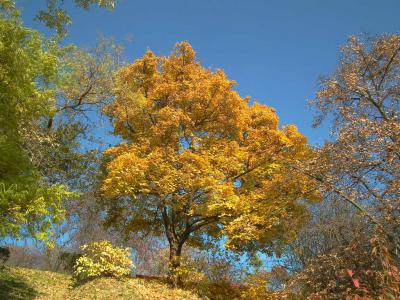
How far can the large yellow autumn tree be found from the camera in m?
15.6

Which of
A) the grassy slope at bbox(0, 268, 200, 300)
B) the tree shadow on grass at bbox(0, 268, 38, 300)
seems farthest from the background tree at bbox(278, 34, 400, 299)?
the tree shadow on grass at bbox(0, 268, 38, 300)

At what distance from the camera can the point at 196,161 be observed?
52.8 feet

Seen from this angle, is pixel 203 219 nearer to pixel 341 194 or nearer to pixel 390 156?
pixel 341 194

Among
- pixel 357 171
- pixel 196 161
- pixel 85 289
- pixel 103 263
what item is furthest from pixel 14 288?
pixel 357 171

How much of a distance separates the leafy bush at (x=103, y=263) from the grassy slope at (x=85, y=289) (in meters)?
0.37

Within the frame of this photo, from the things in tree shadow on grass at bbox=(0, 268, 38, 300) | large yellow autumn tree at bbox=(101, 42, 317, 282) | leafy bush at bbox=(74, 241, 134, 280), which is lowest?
tree shadow on grass at bbox=(0, 268, 38, 300)

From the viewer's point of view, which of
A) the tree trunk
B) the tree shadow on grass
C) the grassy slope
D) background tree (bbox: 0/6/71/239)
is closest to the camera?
background tree (bbox: 0/6/71/239)

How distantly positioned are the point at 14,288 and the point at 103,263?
3.19 meters

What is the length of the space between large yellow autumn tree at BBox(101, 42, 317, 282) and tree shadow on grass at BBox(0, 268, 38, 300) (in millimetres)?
4503

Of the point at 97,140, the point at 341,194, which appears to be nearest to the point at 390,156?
the point at 341,194

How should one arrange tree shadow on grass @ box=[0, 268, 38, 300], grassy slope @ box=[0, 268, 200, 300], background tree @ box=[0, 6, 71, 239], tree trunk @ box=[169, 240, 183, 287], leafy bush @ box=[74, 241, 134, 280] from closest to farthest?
background tree @ box=[0, 6, 71, 239], tree shadow on grass @ box=[0, 268, 38, 300], grassy slope @ box=[0, 268, 200, 300], leafy bush @ box=[74, 241, 134, 280], tree trunk @ box=[169, 240, 183, 287]

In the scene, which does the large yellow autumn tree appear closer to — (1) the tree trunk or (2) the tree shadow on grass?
(1) the tree trunk

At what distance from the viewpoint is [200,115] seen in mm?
18250

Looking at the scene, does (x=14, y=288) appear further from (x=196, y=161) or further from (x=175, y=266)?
(x=196, y=161)
